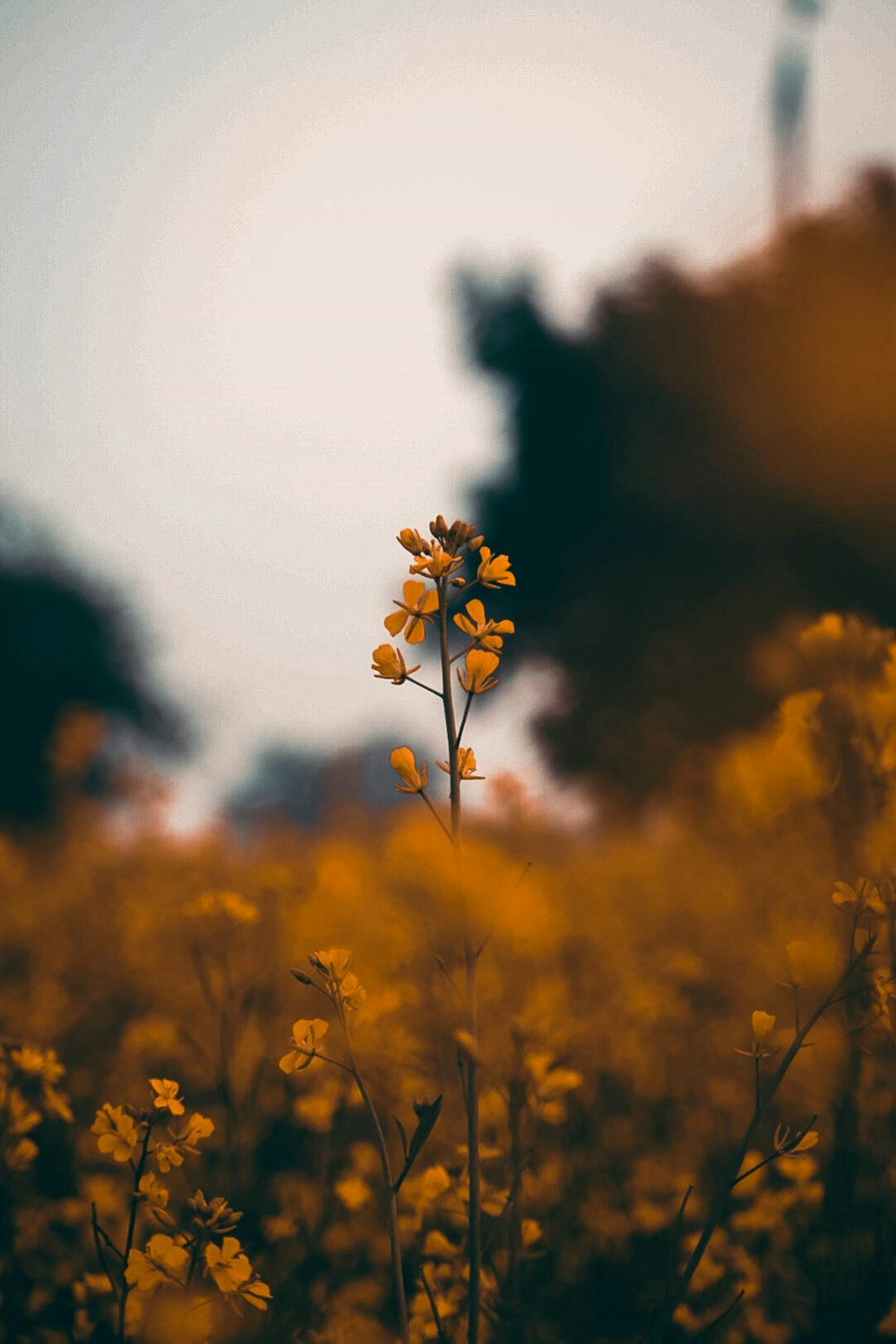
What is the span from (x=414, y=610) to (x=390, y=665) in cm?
8

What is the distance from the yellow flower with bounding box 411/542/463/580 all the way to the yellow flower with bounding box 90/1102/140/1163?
821mm

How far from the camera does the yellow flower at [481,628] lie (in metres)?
1.21

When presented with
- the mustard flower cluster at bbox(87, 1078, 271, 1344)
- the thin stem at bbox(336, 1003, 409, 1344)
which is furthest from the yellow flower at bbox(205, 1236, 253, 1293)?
the thin stem at bbox(336, 1003, 409, 1344)

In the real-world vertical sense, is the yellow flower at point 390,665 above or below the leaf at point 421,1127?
above

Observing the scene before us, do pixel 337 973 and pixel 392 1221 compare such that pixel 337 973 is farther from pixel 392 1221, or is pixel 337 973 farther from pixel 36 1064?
pixel 36 1064

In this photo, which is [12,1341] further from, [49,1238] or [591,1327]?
[591,1327]

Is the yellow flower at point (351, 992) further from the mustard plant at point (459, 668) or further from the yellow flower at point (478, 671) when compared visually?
the yellow flower at point (478, 671)

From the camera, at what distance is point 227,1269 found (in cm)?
122

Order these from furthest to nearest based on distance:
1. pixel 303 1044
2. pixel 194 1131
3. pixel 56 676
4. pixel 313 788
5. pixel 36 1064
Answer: pixel 313 788, pixel 56 676, pixel 36 1064, pixel 194 1131, pixel 303 1044

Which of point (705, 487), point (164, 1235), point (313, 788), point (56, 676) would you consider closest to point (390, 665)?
point (164, 1235)

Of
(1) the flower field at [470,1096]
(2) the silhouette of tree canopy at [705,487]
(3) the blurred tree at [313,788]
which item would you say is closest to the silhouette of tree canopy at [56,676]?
(3) the blurred tree at [313,788]

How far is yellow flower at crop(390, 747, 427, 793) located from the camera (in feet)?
3.92

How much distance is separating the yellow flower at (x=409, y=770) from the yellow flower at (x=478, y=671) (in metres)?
0.11

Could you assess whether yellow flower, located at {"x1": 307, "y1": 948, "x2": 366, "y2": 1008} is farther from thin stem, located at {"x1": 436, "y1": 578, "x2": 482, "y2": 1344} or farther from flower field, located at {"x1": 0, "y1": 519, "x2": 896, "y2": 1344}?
thin stem, located at {"x1": 436, "y1": 578, "x2": 482, "y2": 1344}
